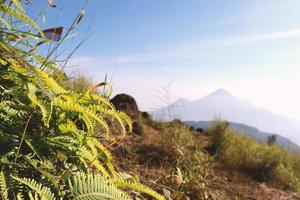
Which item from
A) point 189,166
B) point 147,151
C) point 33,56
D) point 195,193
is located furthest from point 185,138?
point 33,56

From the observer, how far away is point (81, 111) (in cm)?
164

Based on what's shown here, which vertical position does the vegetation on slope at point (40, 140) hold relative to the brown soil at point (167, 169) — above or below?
above

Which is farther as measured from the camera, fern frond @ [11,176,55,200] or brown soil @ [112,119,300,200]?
brown soil @ [112,119,300,200]

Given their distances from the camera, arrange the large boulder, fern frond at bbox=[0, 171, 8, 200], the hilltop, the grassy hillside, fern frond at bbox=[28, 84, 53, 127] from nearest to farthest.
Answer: fern frond at bbox=[0, 171, 8, 200] < fern frond at bbox=[28, 84, 53, 127] < the hilltop < the grassy hillside < the large boulder

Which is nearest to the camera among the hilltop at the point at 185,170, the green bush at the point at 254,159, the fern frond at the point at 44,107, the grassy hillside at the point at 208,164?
the fern frond at the point at 44,107

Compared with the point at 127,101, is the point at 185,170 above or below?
below

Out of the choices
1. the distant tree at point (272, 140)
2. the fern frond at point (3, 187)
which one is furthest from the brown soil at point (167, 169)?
the distant tree at point (272, 140)

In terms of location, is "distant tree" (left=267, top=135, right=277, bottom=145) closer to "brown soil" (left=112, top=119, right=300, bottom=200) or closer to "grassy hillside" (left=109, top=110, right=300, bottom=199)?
"grassy hillside" (left=109, top=110, right=300, bottom=199)

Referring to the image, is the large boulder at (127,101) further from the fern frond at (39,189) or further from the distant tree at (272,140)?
the fern frond at (39,189)

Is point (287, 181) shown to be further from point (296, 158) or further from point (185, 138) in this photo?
point (296, 158)

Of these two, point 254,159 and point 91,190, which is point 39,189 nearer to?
point 91,190

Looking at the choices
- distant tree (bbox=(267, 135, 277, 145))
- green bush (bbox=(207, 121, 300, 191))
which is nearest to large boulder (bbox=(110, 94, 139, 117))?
green bush (bbox=(207, 121, 300, 191))

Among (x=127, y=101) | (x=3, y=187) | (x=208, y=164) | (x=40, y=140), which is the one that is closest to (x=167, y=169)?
(x=208, y=164)

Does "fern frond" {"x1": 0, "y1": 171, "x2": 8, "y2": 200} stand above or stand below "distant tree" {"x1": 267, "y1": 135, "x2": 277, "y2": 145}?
below
